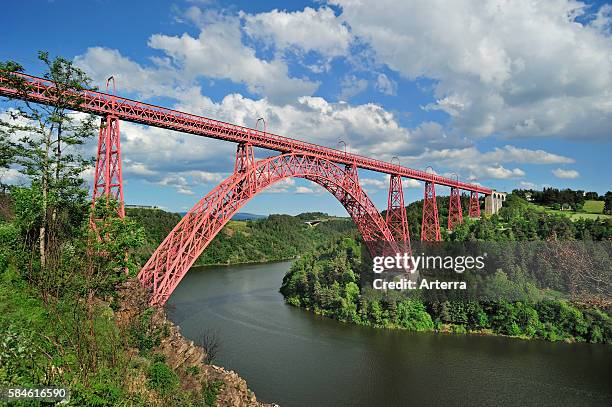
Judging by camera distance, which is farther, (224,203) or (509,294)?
(509,294)

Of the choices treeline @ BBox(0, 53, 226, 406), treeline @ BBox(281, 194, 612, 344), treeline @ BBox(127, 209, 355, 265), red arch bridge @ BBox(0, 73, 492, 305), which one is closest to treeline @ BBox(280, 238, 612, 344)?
treeline @ BBox(281, 194, 612, 344)

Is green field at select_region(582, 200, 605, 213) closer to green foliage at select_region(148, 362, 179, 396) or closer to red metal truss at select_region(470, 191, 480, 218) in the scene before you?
red metal truss at select_region(470, 191, 480, 218)

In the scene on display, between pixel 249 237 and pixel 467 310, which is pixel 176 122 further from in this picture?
pixel 249 237

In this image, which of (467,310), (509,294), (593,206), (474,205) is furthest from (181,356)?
(593,206)

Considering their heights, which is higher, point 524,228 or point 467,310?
point 524,228

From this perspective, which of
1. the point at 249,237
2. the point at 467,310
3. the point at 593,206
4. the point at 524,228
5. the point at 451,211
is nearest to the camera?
the point at 467,310

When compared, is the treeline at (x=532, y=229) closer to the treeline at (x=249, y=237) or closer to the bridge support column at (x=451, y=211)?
the bridge support column at (x=451, y=211)

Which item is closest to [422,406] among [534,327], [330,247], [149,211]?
[534,327]
